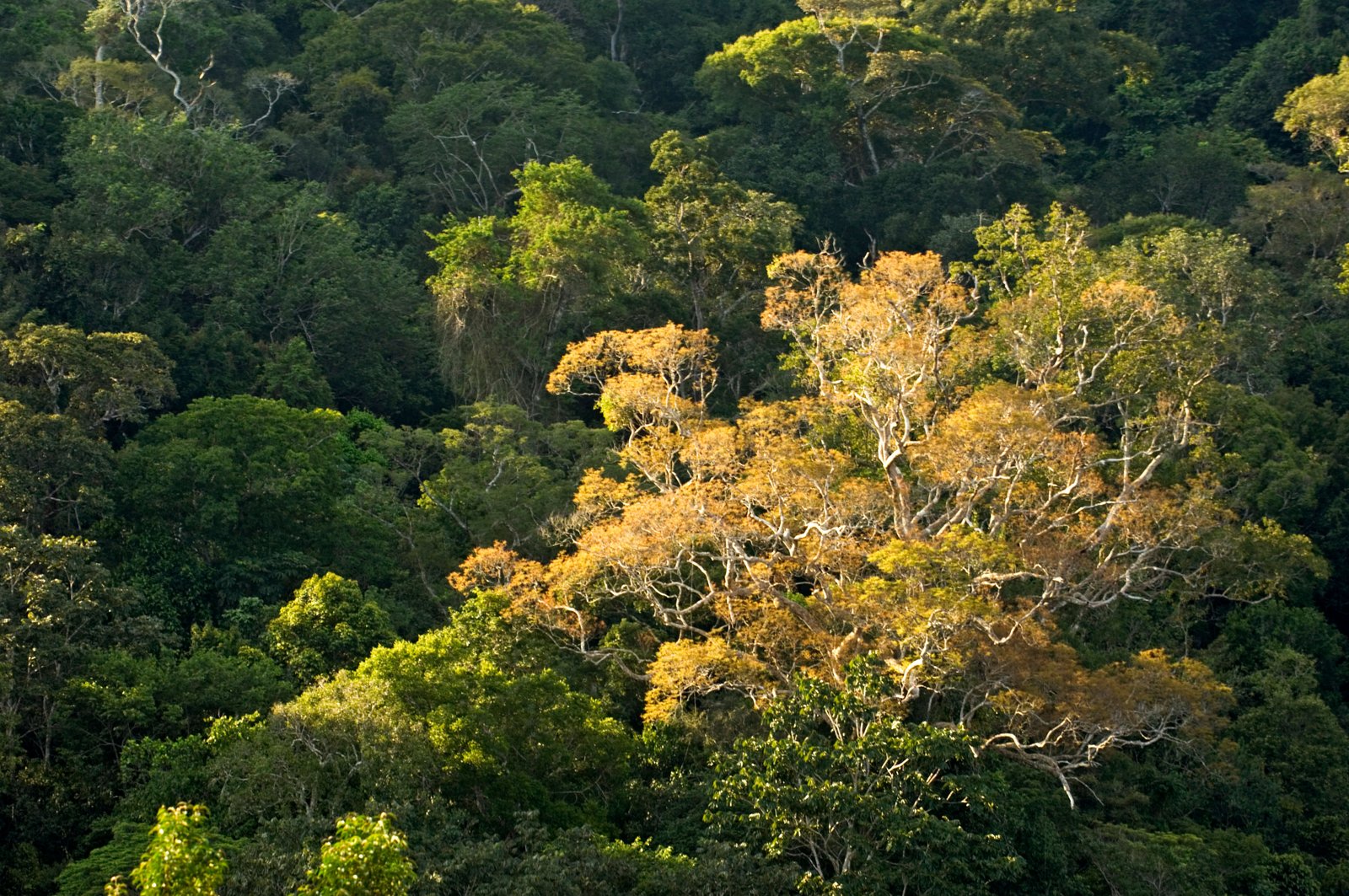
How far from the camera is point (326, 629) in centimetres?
2127

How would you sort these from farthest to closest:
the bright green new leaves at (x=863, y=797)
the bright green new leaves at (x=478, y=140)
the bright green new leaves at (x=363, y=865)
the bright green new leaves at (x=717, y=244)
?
the bright green new leaves at (x=478, y=140)
the bright green new leaves at (x=717, y=244)
the bright green new leaves at (x=863, y=797)
the bright green new leaves at (x=363, y=865)

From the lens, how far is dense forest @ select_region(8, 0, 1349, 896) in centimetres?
1828

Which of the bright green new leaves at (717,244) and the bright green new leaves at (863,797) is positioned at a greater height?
the bright green new leaves at (717,244)

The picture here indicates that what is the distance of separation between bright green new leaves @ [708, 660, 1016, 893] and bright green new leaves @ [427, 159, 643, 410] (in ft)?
35.6

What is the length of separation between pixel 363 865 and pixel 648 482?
12.6m

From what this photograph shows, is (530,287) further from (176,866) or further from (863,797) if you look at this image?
(176,866)

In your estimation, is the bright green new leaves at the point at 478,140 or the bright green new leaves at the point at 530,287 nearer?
the bright green new leaves at the point at 530,287

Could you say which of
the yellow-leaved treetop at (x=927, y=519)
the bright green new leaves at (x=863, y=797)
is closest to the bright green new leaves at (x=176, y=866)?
the bright green new leaves at (x=863, y=797)

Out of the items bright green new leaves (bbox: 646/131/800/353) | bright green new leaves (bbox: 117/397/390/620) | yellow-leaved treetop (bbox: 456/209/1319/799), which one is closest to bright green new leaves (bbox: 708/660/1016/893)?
yellow-leaved treetop (bbox: 456/209/1319/799)

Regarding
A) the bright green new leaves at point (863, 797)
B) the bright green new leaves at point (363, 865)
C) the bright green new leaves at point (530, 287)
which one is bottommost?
the bright green new leaves at point (863, 797)

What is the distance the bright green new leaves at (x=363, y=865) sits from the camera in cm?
1252

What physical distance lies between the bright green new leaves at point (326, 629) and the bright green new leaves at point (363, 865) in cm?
812

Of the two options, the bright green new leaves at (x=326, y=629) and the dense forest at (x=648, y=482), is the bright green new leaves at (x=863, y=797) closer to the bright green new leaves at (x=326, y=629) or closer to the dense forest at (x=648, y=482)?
the dense forest at (x=648, y=482)

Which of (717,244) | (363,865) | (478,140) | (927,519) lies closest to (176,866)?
(363,865)
